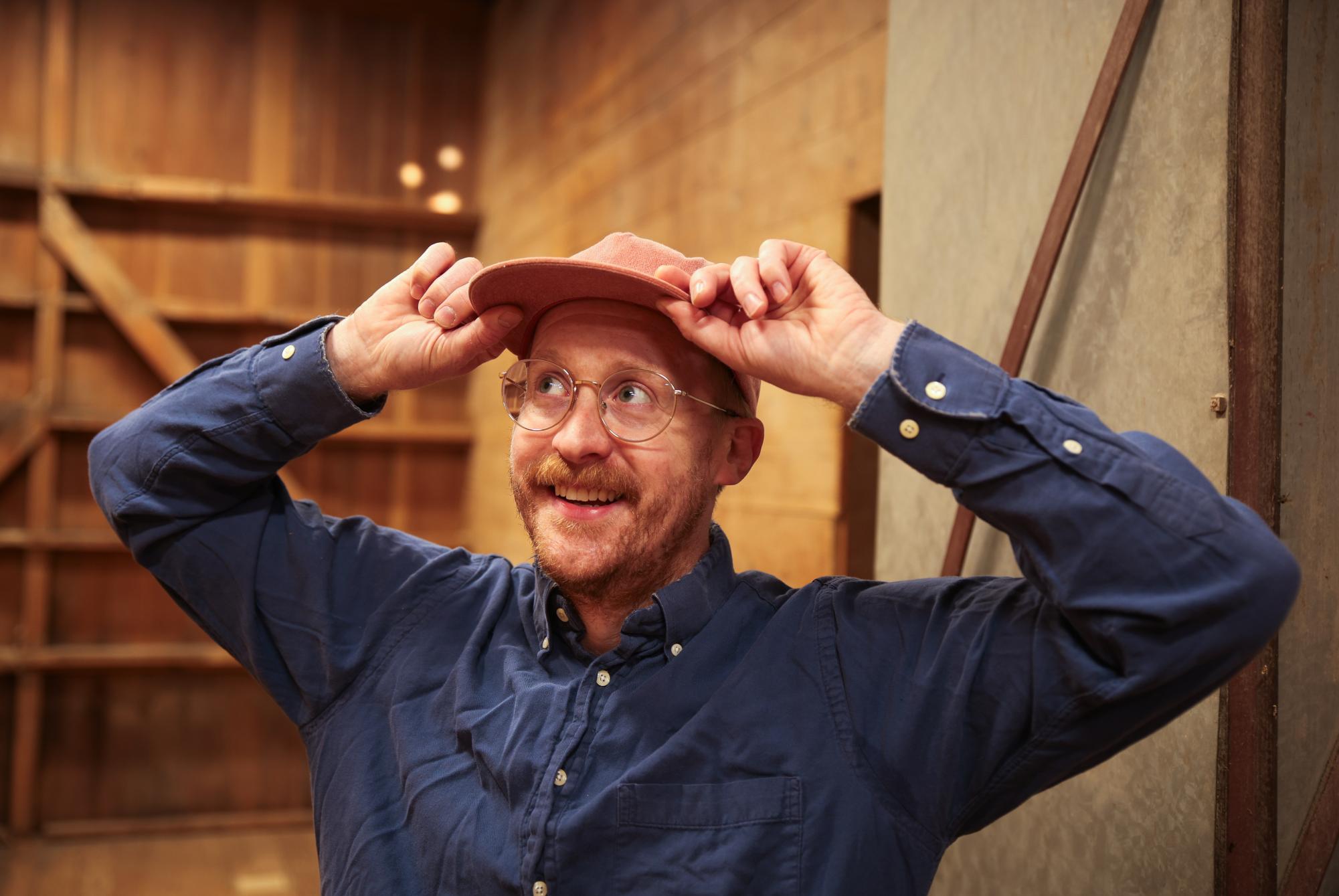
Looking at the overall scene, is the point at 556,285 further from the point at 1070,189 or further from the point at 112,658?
the point at 112,658

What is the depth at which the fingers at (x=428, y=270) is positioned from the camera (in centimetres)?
155

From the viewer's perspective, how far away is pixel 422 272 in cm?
155

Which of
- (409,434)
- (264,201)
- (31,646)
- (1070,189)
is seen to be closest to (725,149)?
(1070,189)

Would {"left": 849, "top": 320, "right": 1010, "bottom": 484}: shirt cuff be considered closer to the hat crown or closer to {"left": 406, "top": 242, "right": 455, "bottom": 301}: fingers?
the hat crown

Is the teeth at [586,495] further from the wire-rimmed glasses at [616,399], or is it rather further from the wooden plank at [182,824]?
the wooden plank at [182,824]

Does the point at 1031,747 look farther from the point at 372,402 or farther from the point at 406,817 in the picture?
the point at 372,402

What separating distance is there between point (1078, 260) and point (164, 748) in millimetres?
5498

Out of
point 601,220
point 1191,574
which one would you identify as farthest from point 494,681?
point 601,220

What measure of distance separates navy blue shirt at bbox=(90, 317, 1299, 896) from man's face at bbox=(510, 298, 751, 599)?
0.23 ft

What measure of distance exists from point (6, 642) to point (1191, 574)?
6.00 m

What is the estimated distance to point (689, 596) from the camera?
4.83ft

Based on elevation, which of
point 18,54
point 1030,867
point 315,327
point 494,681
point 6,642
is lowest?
point 6,642

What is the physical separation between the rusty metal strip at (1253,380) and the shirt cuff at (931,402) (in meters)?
0.52

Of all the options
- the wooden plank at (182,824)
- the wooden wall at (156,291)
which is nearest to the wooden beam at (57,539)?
the wooden wall at (156,291)
